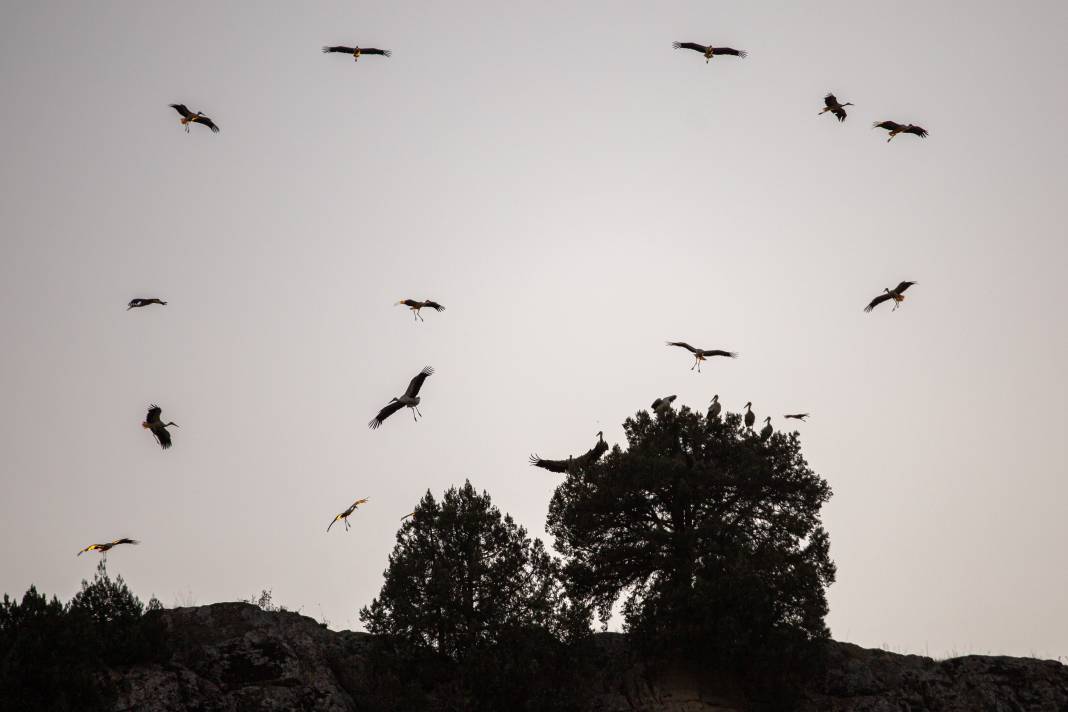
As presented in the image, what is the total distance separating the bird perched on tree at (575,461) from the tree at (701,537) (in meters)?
0.33

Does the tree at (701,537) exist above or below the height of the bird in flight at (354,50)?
below

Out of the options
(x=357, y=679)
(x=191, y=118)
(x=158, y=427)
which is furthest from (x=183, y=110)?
(x=357, y=679)

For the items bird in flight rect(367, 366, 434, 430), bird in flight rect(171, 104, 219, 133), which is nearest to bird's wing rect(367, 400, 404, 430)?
bird in flight rect(367, 366, 434, 430)

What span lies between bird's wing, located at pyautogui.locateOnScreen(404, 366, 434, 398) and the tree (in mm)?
11997

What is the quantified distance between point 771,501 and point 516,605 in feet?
37.4

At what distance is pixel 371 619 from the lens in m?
34.8

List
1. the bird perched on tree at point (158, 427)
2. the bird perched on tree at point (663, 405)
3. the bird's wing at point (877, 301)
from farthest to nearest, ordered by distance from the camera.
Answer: the bird perched on tree at point (663, 405)
the bird's wing at point (877, 301)
the bird perched on tree at point (158, 427)

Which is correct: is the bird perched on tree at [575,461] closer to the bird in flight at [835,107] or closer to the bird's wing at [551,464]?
the bird's wing at [551,464]

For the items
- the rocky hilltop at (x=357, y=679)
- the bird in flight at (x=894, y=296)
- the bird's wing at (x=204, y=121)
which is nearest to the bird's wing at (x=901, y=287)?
the bird in flight at (x=894, y=296)

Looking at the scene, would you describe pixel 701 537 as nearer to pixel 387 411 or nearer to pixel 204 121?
pixel 387 411

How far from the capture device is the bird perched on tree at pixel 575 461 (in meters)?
38.2

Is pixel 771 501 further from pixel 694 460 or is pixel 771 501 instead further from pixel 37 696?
pixel 37 696

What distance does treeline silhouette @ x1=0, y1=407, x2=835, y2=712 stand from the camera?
32.0 meters

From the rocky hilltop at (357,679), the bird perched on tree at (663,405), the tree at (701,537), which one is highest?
the bird perched on tree at (663,405)
